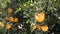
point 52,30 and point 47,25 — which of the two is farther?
point 52,30

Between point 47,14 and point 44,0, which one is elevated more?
point 44,0

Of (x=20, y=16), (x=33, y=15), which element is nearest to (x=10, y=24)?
(x=20, y=16)

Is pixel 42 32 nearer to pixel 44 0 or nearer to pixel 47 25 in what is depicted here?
pixel 47 25

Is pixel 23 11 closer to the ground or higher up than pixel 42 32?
higher up

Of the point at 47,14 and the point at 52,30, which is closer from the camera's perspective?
the point at 47,14

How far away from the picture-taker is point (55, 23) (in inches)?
87.7

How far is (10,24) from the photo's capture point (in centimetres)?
248

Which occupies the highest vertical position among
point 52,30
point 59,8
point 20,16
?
point 59,8

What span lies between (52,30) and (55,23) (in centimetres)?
13

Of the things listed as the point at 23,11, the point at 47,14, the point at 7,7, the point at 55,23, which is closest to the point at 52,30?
the point at 55,23

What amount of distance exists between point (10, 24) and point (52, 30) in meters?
0.56

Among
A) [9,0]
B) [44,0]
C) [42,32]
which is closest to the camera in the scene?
[44,0]

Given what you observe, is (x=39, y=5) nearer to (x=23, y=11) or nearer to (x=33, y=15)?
(x=33, y=15)

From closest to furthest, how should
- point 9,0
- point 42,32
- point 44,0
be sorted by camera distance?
point 44,0
point 42,32
point 9,0
